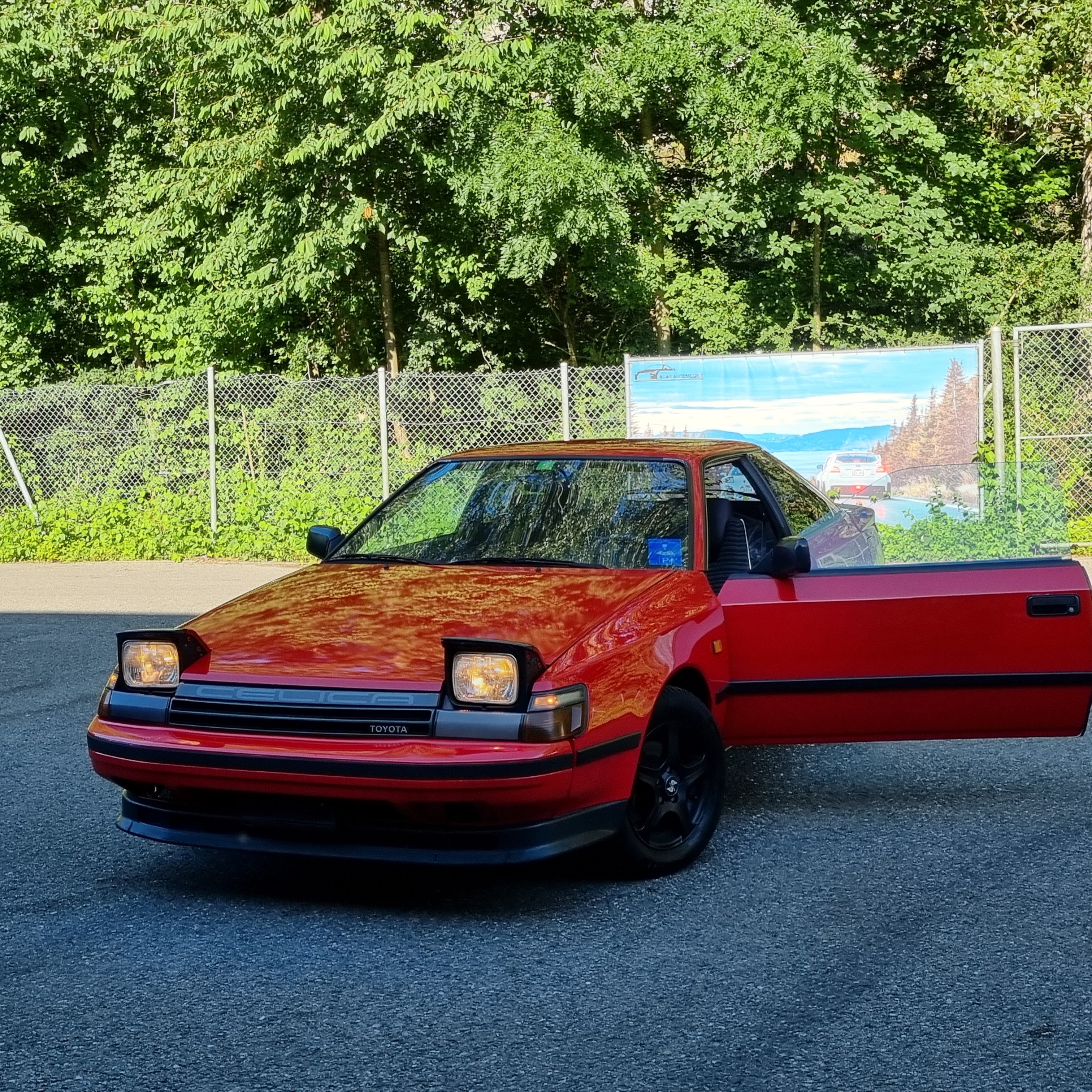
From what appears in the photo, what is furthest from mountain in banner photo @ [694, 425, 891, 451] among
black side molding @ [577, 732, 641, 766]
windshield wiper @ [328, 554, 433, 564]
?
black side molding @ [577, 732, 641, 766]

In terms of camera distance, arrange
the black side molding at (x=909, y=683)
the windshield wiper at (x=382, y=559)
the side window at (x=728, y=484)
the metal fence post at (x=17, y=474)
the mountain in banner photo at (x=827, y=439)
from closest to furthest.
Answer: the black side molding at (x=909, y=683) → the windshield wiper at (x=382, y=559) → the side window at (x=728, y=484) → the mountain in banner photo at (x=827, y=439) → the metal fence post at (x=17, y=474)

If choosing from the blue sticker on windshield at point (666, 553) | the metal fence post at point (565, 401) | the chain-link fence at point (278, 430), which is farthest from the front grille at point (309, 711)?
the chain-link fence at point (278, 430)

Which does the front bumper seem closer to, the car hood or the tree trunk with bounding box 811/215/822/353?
the car hood

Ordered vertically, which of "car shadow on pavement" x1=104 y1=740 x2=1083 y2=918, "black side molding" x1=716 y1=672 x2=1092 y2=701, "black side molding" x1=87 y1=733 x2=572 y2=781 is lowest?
"car shadow on pavement" x1=104 y1=740 x2=1083 y2=918

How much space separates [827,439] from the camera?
14758 mm

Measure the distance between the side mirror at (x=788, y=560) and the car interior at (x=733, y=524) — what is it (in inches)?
7.3

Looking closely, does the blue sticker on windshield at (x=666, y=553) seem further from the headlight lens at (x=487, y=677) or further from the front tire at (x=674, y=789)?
the headlight lens at (x=487, y=677)

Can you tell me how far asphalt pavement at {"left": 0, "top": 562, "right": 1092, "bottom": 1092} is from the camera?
3617 mm

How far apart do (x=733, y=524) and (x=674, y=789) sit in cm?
133

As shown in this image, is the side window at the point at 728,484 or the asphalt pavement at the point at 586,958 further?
the side window at the point at 728,484

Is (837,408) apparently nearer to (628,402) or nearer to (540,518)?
(628,402)

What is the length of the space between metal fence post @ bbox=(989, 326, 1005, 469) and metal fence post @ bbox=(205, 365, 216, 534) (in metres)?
8.15

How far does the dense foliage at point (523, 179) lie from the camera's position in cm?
2005

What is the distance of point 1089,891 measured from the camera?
4895 millimetres
